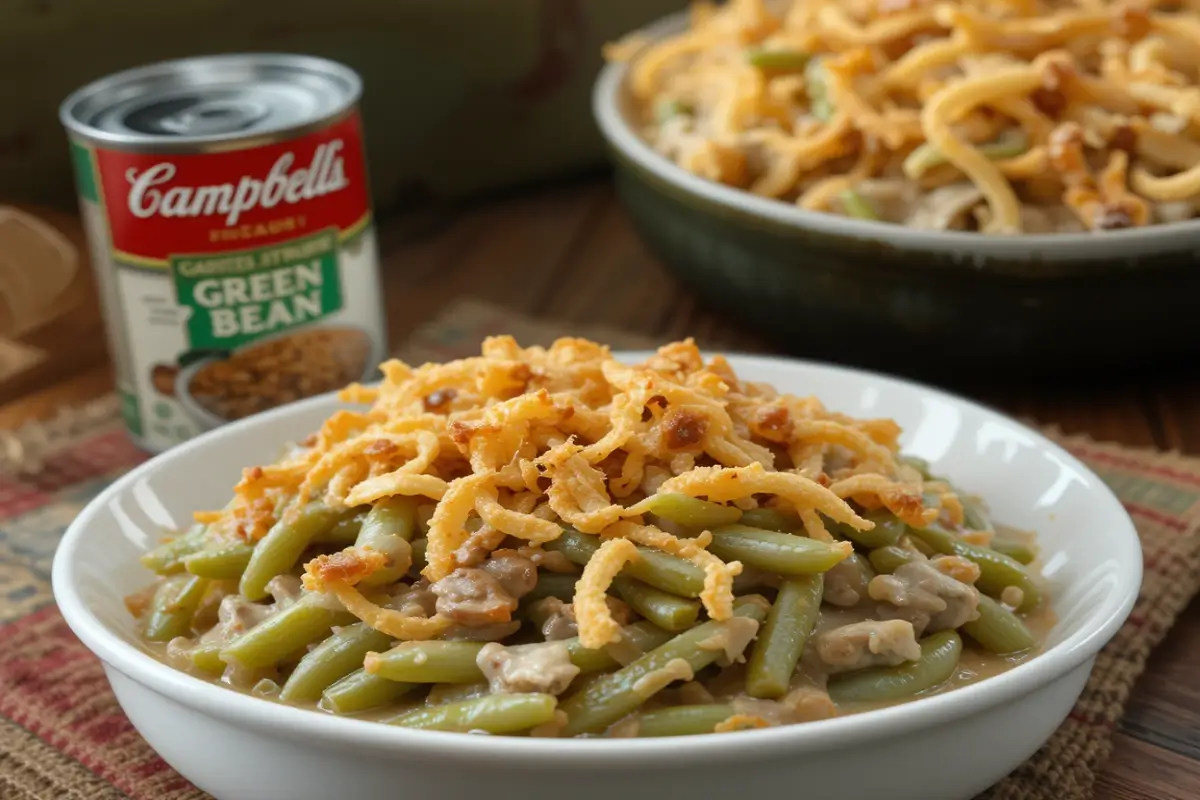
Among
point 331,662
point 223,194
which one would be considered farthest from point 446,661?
point 223,194

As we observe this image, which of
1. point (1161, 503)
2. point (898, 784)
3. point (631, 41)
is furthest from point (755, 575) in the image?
point (631, 41)

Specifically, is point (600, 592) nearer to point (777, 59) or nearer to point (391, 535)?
point (391, 535)

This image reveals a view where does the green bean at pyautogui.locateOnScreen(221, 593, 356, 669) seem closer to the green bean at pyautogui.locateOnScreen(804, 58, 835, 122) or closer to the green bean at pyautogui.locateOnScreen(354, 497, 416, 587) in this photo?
the green bean at pyautogui.locateOnScreen(354, 497, 416, 587)

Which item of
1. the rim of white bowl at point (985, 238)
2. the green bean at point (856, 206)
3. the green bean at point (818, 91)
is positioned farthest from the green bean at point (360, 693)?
the green bean at point (818, 91)

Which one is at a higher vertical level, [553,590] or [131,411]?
[553,590]

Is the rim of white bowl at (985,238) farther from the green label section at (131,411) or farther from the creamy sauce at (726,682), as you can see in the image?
the green label section at (131,411)

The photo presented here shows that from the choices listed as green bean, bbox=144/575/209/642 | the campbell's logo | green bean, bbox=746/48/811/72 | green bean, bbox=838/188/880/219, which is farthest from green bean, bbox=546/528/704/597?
green bean, bbox=746/48/811/72
